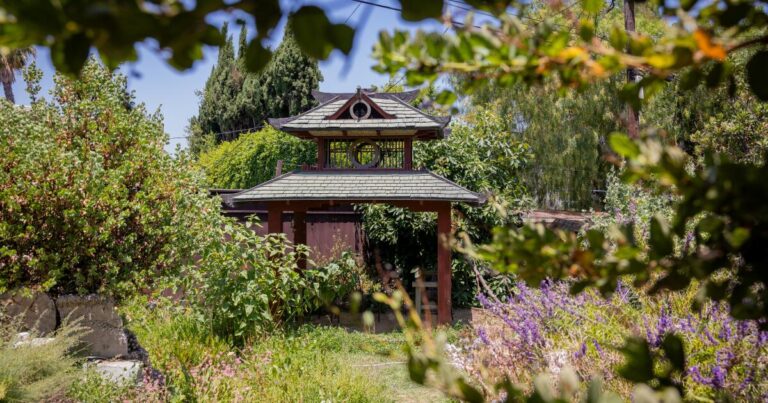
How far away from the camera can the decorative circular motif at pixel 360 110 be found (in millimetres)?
10195

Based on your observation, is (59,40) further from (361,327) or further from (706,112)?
(706,112)

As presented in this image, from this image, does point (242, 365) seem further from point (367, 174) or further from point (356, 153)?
point (356, 153)

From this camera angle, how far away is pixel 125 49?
0.61 metres

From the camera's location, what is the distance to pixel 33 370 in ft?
13.8

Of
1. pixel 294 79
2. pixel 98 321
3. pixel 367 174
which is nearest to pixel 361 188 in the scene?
pixel 367 174

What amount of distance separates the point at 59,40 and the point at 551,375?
3521 mm

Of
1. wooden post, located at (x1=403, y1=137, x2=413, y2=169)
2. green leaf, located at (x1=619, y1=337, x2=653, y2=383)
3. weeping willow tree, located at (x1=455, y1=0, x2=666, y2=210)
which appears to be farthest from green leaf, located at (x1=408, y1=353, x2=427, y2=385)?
weeping willow tree, located at (x1=455, y1=0, x2=666, y2=210)

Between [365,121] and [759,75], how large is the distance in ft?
30.5

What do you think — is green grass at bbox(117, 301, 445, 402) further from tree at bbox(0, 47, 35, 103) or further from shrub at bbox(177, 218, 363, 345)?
tree at bbox(0, 47, 35, 103)

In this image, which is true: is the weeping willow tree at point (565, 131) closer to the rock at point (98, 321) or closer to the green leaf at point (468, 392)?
the rock at point (98, 321)

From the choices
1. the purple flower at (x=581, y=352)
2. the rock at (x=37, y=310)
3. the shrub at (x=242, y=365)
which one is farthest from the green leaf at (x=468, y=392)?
the rock at (x=37, y=310)

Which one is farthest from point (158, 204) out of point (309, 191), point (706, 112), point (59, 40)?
point (706, 112)

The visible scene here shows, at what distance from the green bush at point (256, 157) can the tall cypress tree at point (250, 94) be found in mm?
2484

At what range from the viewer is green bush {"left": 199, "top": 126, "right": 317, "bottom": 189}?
22.3m
